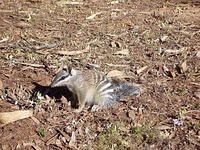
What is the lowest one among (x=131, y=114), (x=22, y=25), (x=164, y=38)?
(x=131, y=114)

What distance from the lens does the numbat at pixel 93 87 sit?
6.56 meters

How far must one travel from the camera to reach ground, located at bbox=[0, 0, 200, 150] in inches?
224

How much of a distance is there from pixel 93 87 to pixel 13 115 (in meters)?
1.31

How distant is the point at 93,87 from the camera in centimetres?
677

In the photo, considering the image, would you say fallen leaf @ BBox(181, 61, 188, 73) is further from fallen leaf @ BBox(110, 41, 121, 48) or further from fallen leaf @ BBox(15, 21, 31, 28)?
fallen leaf @ BBox(15, 21, 31, 28)

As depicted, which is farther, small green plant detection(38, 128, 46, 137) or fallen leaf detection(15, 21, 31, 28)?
fallen leaf detection(15, 21, 31, 28)

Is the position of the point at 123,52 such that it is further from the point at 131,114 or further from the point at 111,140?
the point at 111,140

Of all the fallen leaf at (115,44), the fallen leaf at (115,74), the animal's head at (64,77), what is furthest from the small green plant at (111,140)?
the fallen leaf at (115,44)

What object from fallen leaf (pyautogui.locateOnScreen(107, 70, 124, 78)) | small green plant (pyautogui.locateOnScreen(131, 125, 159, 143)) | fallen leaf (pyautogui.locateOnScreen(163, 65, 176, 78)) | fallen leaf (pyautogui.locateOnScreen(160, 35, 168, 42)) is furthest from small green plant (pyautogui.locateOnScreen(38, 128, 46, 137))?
fallen leaf (pyautogui.locateOnScreen(160, 35, 168, 42))

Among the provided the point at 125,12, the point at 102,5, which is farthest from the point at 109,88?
the point at 102,5

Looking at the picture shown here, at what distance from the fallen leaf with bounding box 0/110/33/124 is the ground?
70mm

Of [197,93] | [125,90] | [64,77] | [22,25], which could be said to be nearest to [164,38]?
[197,93]

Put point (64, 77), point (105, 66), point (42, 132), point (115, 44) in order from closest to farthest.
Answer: point (42, 132)
point (64, 77)
point (105, 66)
point (115, 44)

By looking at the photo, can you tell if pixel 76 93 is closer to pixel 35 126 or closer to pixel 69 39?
pixel 35 126
